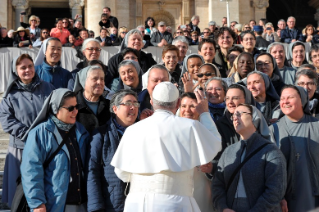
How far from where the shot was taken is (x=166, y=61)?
7.78 meters

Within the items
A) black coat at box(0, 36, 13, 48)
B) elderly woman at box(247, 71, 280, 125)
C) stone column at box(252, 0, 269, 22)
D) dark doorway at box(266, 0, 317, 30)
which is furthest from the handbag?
dark doorway at box(266, 0, 317, 30)

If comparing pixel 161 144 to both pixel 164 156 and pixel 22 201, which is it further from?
pixel 22 201

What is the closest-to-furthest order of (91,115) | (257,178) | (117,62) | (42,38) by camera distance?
1. (257,178)
2. (91,115)
3. (117,62)
4. (42,38)

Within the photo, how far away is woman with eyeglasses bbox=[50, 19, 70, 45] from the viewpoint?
1383cm

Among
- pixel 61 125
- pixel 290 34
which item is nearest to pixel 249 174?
pixel 61 125

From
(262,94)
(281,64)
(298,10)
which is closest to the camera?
(262,94)

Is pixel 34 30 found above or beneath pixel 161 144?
above

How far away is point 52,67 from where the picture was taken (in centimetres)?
729

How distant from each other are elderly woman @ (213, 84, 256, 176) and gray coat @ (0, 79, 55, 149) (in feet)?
7.19

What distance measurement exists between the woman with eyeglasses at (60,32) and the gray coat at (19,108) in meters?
7.72

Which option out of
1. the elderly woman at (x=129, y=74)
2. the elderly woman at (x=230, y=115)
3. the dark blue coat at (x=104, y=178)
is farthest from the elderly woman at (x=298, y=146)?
the elderly woman at (x=129, y=74)

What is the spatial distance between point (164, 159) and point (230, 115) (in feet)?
5.18

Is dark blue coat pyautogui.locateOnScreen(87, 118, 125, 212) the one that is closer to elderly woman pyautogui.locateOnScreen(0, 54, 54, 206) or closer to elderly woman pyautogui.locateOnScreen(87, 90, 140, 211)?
elderly woman pyautogui.locateOnScreen(87, 90, 140, 211)

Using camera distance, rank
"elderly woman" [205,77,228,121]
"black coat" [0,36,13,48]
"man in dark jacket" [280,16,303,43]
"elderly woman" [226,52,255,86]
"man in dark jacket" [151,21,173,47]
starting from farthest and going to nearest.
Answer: "man in dark jacket" [280,16,303,43] → "black coat" [0,36,13,48] → "man in dark jacket" [151,21,173,47] → "elderly woman" [226,52,255,86] → "elderly woman" [205,77,228,121]
